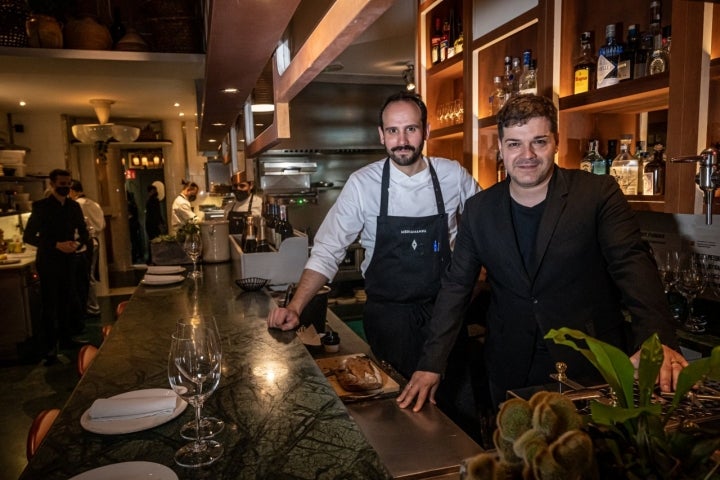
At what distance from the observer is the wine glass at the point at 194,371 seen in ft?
3.56

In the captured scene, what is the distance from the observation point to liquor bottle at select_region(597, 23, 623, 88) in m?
2.17

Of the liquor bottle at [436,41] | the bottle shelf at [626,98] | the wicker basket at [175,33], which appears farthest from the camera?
the wicker basket at [175,33]

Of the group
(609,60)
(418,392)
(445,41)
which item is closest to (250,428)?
(418,392)

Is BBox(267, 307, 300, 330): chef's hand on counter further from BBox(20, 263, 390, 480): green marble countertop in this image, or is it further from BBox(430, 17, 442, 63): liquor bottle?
BBox(430, 17, 442, 63): liquor bottle

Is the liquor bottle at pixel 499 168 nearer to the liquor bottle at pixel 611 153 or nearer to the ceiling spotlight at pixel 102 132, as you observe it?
the liquor bottle at pixel 611 153

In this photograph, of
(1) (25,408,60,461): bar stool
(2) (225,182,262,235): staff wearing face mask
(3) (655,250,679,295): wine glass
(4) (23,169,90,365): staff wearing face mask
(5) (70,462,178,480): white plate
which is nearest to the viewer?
(5) (70,462,178,480): white plate

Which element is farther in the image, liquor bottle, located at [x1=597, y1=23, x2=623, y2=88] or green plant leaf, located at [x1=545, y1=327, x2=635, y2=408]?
liquor bottle, located at [x1=597, y1=23, x2=623, y2=88]

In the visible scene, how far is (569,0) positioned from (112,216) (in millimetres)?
9368

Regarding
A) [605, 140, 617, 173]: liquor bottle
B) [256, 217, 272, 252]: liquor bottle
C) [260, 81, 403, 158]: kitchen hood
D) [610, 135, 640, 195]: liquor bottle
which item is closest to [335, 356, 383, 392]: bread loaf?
[610, 135, 640, 195]: liquor bottle

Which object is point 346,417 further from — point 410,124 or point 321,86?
point 321,86

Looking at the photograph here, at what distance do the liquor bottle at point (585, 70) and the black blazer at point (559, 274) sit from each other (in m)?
0.73

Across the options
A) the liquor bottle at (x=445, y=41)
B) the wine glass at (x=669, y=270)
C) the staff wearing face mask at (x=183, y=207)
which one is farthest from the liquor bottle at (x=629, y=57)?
the staff wearing face mask at (x=183, y=207)

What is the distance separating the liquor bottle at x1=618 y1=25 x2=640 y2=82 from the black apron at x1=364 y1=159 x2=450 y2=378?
91 centimetres

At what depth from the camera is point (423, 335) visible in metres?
2.20
